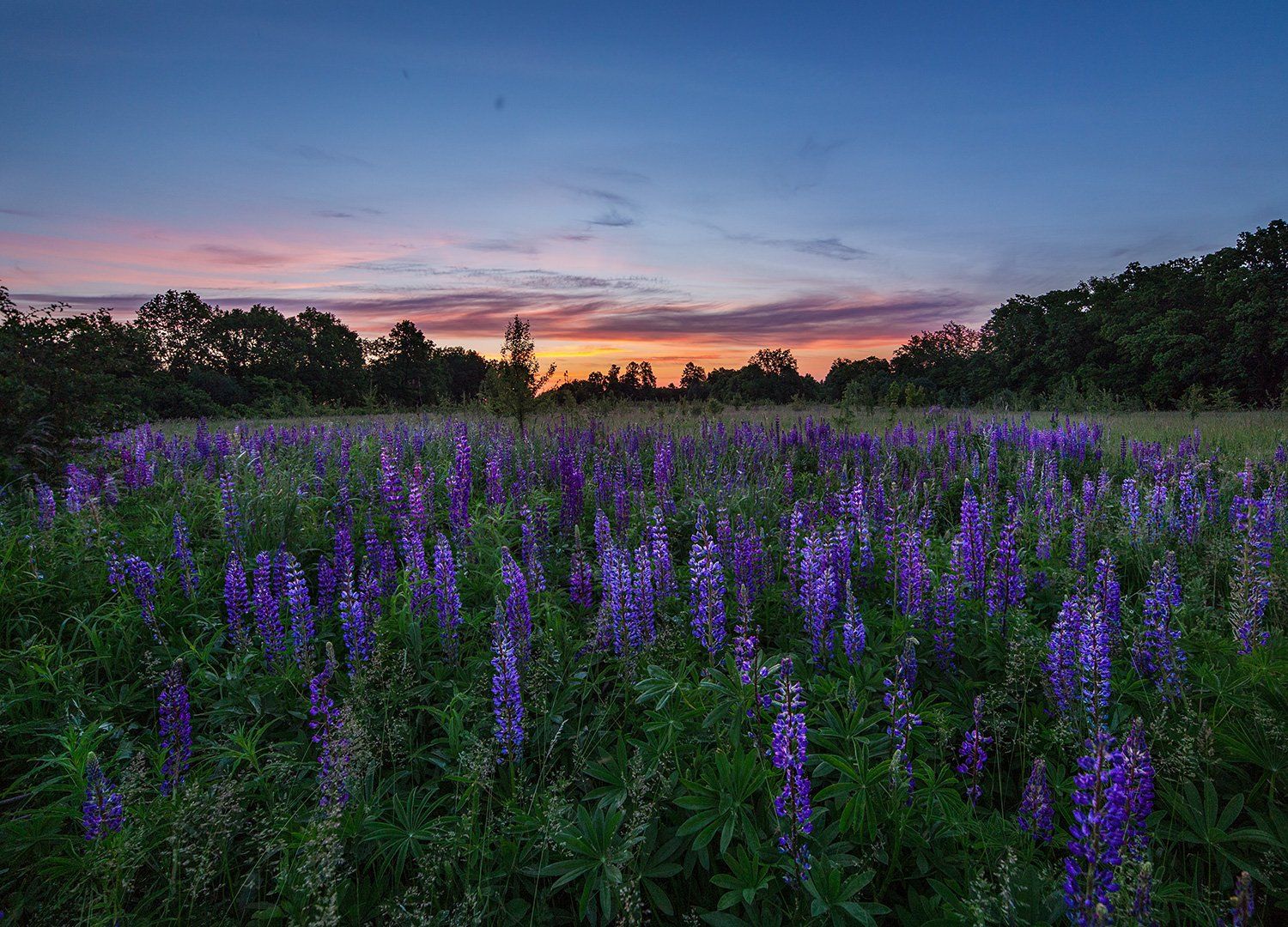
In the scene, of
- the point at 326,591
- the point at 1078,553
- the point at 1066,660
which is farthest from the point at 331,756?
the point at 1078,553

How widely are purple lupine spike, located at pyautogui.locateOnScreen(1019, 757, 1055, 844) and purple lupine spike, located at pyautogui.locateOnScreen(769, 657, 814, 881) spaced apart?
77cm

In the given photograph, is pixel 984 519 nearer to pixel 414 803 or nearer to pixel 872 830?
pixel 872 830

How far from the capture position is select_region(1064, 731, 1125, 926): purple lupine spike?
1.51m

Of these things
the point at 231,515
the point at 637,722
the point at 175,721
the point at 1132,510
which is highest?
→ the point at 1132,510

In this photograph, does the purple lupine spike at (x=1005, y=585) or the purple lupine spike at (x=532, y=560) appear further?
the purple lupine spike at (x=532, y=560)

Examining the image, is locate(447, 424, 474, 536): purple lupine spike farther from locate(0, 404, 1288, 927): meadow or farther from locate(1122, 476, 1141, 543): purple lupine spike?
locate(1122, 476, 1141, 543): purple lupine spike

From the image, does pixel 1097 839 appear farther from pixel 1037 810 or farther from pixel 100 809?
pixel 100 809

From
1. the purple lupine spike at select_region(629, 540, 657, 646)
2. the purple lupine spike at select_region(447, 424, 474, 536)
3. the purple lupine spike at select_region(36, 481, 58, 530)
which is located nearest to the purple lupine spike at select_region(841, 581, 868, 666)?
the purple lupine spike at select_region(629, 540, 657, 646)

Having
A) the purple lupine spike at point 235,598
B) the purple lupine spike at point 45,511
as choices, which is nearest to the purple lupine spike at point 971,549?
the purple lupine spike at point 235,598

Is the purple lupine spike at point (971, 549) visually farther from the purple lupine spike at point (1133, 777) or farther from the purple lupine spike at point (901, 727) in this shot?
the purple lupine spike at point (1133, 777)

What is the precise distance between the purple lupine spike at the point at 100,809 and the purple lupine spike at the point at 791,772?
Answer: 2646 mm

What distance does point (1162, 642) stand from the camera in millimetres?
2996

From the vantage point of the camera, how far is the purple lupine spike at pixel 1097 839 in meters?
1.51

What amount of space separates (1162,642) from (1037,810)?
160cm
